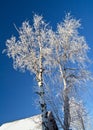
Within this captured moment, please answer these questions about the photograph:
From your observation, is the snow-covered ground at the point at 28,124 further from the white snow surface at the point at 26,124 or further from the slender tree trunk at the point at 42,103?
the slender tree trunk at the point at 42,103

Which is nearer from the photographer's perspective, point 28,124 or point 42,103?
point 42,103

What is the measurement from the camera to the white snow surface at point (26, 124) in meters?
21.3

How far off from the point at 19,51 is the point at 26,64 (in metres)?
1.24

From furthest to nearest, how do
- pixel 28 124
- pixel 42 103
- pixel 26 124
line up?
pixel 26 124 → pixel 28 124 → pixel 42 103

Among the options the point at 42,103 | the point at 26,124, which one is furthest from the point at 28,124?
the point at 42,103

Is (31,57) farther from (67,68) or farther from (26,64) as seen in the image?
(67,68)

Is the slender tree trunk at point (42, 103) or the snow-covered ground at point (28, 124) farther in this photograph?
the snow-covered ground at point (28, 124)

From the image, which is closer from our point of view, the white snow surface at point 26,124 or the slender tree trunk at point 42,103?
the slender tree trunk at point 42,103

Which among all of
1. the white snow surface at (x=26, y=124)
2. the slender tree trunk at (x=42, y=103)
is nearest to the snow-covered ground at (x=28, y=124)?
the white snow surface at (x=26, y=124)

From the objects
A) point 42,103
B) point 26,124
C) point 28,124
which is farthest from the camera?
point 26,124

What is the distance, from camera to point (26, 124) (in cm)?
2253

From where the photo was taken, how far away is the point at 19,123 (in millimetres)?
23500

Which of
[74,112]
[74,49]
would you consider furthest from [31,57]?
[74,112]

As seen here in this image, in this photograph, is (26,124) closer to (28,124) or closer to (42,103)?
(28,124)
